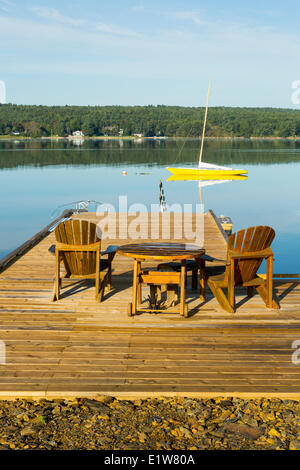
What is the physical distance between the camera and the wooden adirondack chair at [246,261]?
4.33 metres

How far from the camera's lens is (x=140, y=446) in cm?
246

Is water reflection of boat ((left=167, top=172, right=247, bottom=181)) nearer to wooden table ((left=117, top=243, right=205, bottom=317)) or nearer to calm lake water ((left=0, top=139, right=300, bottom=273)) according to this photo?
calm lake water ((left=0, top=139, right=300, bottom=273))

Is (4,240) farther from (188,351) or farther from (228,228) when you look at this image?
(188,351)

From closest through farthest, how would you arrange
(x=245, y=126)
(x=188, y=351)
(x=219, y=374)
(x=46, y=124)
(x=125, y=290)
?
(x=219, y=374)
(x=188, y=351)
(x=125, y=290)
(x=245, y=126)
(x=46, y=124)

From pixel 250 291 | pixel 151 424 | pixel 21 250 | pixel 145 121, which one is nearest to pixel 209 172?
→ pixel 21 250

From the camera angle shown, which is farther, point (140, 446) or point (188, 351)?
point (188, 351)

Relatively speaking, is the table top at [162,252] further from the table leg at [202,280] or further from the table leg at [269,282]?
the table leg at [269,282]

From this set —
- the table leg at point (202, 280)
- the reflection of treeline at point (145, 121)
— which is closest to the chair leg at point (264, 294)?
the table leg at point (202, 280)

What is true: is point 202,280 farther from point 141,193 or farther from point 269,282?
point 141,193

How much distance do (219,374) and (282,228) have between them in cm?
1376

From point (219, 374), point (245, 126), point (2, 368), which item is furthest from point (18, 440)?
point (245, 126)

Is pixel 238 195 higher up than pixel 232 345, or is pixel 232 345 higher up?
pixel 232 345

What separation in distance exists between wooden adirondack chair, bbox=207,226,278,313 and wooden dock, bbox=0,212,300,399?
0.14m

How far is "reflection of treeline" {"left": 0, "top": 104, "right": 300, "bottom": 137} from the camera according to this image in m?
79.9
